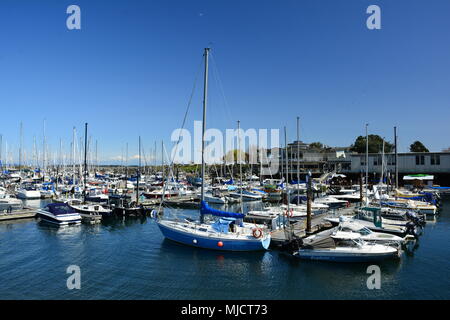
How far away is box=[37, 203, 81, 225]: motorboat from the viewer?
115ft

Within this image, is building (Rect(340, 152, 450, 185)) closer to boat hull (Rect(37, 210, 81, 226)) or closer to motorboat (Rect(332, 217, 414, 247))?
motorboat (Rect(332, 217, 414, 247))

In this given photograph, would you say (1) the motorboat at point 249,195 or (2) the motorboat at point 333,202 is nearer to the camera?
(2) the motorboat at point 333,202

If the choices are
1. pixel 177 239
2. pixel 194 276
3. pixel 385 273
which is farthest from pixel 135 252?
pixel 385 273

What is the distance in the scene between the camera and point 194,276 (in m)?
20.4

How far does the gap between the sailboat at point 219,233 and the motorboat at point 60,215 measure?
13.3 metres

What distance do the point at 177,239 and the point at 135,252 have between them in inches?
137

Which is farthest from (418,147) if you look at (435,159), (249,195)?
(249,195)

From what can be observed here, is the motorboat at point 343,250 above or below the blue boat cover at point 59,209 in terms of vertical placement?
below

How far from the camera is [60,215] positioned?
35.1 metres

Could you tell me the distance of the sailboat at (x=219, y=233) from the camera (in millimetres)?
24797

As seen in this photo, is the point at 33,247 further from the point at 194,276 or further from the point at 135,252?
the point at 194,276

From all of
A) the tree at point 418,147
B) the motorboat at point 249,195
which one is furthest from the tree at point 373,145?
the motorboat at point 249,195

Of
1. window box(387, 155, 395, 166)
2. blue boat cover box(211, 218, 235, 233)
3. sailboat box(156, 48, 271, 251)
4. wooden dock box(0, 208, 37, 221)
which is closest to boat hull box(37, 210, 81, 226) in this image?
wooden dock box(0, 208, 37, 221)

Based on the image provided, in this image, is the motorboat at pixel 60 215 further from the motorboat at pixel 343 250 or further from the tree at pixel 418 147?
the tree at pixel 418 147
